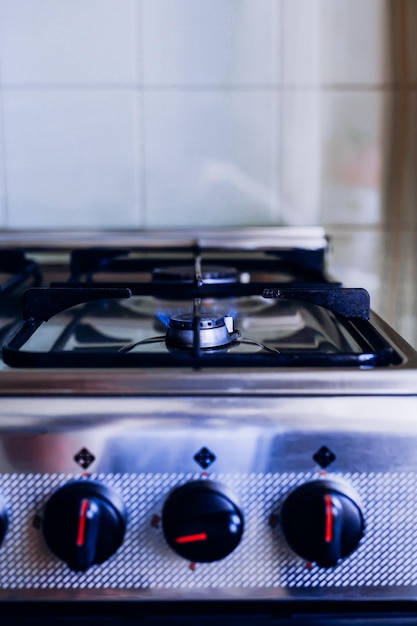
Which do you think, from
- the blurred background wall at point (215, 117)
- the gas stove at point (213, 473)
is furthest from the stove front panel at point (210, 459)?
the blurred background wall at point (215, 117)

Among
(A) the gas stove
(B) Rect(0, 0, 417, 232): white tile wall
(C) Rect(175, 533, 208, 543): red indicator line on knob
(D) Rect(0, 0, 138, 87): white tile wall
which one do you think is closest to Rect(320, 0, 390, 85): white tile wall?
(B) Rect(0, 0, 417, 232): white tile wall

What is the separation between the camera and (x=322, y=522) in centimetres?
45

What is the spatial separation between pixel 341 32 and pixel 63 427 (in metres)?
0.73

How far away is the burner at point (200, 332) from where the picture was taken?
561 millimetres

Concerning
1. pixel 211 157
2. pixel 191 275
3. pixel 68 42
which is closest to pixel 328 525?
pixel 191 275

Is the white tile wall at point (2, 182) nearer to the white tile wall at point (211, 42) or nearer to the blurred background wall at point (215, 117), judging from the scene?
the blurred background wall at point (215, 117)

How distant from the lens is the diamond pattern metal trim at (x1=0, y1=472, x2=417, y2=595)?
0.48 m

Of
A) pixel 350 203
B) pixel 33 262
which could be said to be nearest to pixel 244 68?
pixel 350 203

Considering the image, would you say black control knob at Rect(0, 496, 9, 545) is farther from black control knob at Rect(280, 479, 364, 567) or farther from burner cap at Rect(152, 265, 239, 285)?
burner cap at Rect(152, 265, 239, 285)

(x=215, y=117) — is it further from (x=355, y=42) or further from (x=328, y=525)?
(x=328, y=525)

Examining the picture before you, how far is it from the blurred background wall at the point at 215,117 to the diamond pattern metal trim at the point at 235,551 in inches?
19.1

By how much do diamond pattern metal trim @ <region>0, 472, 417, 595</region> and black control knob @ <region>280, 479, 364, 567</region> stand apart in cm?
1

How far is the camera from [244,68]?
3.18 feet

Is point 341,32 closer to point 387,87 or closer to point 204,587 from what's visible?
point 387,87
